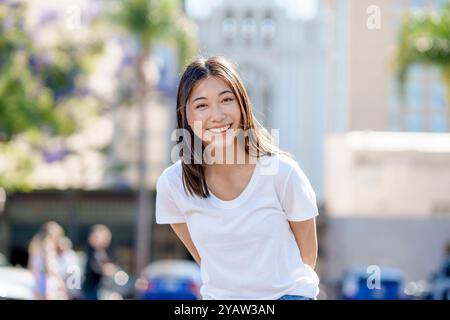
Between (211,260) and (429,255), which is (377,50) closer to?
(429,255)

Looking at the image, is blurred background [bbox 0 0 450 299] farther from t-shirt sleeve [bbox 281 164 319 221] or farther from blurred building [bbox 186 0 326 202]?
t-shirt sleeve [bbox 281 164 319 221]

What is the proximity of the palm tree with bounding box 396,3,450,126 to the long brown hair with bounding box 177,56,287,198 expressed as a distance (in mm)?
20155

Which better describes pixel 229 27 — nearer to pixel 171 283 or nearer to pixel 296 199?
pixel 171 283

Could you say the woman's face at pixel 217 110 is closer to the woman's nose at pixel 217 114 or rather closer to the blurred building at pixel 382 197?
the woman's nose at pixel 217 114

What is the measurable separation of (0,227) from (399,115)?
2953 cm

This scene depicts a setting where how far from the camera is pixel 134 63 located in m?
32.0

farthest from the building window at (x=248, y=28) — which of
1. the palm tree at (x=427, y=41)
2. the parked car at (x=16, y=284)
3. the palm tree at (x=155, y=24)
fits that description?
the parked car at (x=16, y=284)

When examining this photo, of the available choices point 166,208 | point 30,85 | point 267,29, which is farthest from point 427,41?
point 166,208

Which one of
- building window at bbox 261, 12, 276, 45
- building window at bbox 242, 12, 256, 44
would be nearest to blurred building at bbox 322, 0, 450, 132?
building window at bbox 261, 12, 276, 45

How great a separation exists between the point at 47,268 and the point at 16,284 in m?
0.41

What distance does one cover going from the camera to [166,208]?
9.80 feet

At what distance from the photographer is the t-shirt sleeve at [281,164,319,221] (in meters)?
2.77
